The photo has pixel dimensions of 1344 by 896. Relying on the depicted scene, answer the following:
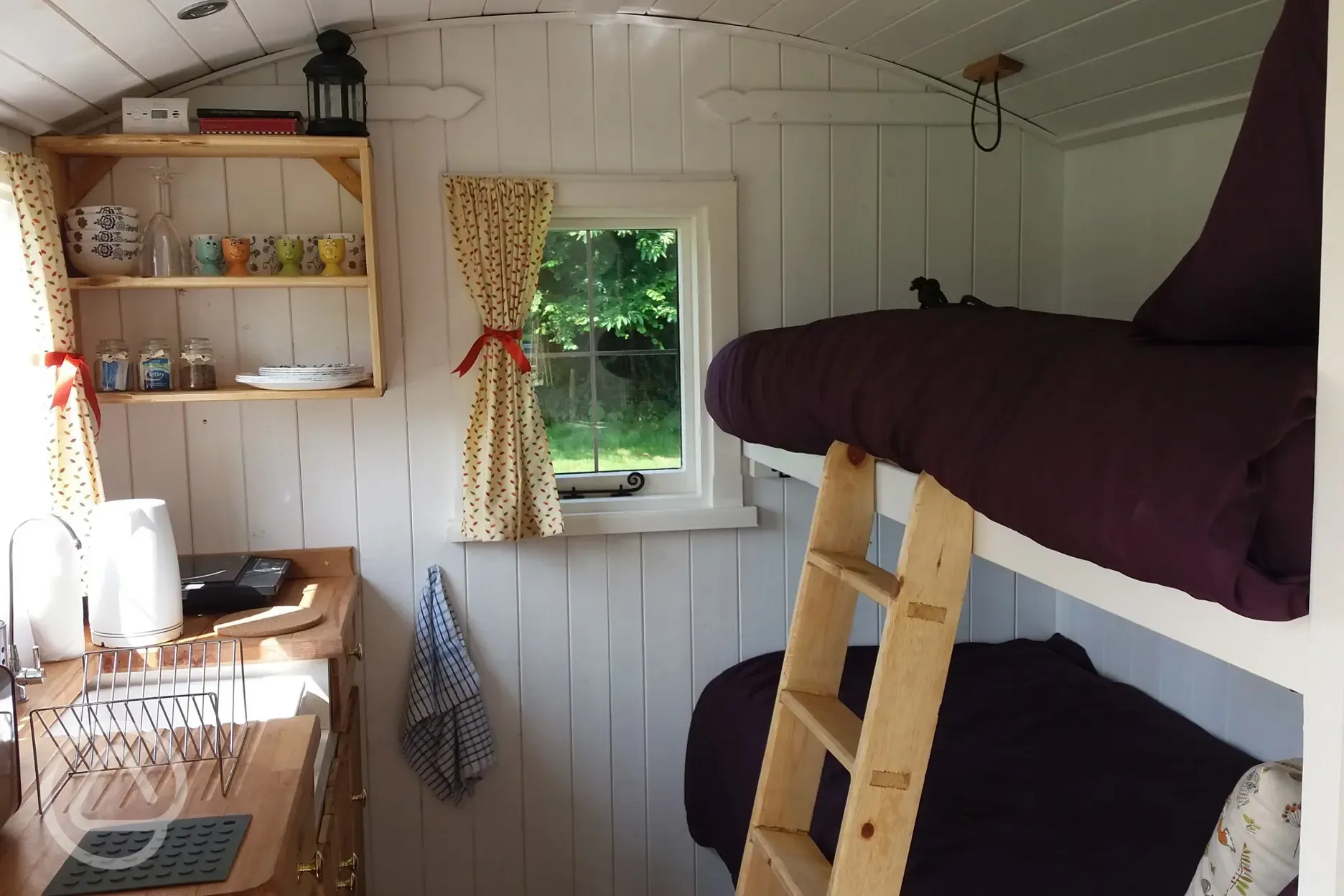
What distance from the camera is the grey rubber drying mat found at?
1.26 meters

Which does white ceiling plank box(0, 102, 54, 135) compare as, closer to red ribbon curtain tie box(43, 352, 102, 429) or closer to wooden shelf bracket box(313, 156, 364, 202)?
red ribbon curtain tie box(43, 352, 102, 429)

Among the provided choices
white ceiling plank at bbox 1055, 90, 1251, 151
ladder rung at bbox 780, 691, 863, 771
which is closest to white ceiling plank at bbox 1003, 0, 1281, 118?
white ceiling plank at bbox 1055, 90, 1251, 151

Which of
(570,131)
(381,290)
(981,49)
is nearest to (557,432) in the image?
(381,290)

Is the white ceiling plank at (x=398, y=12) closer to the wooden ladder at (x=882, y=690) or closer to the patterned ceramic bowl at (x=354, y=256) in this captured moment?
the patterned ceramic bowl at (x=354, y=256)

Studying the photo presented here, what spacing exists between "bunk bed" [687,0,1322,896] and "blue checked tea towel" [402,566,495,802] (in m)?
0.55

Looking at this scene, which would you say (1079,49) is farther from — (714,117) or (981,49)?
(714,117)

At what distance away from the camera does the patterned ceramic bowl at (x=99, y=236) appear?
2.30 meters

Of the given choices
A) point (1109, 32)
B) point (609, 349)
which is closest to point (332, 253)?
point (609, 349)

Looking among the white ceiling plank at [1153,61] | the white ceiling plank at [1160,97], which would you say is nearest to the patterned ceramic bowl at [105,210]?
the white ceiling plank at [1153,61]

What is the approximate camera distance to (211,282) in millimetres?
2312

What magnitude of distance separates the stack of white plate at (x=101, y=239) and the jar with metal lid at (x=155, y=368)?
0.17 metres

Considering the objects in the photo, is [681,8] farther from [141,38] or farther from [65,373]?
[65,373]

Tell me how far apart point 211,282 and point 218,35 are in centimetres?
49

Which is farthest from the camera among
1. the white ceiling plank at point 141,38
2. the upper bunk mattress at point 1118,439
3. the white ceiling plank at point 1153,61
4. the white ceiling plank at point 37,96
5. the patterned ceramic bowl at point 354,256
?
the patterned ceramic bowl at point 354,256
